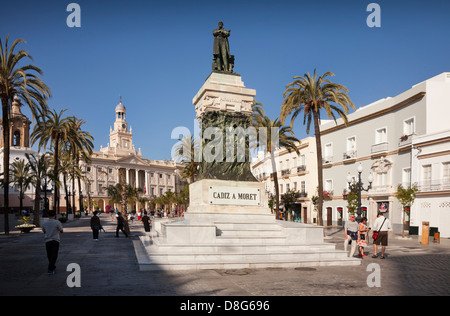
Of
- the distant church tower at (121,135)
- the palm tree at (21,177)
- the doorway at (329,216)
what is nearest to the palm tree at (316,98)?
the doorway at (329,216)

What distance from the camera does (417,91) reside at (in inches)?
1270

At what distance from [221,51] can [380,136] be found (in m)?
25.8

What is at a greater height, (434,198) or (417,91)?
(417,91)

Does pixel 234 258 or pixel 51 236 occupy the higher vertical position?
pixel 51 236

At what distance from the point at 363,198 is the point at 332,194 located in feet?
18.7

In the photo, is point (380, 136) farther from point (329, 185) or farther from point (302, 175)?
point (302, 175)

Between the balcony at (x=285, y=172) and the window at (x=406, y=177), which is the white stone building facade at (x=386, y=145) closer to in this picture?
the window at (x=406, y=177)

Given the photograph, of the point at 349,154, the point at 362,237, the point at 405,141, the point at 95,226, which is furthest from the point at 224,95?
the point at 349,154

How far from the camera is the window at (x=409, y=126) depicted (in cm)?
3312

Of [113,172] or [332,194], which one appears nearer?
[332,194]

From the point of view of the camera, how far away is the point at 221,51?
1642 centimetres
